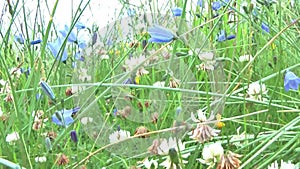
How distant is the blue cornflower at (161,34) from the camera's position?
2.20 feet

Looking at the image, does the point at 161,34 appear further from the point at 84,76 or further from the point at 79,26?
the point at 79,26

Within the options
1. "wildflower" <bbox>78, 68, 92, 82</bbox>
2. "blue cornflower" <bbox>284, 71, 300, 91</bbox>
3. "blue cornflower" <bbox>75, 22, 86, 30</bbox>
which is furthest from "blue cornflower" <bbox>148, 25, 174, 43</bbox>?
"blue cornflower" <bbox>75, 22, 86, 30</bbox>

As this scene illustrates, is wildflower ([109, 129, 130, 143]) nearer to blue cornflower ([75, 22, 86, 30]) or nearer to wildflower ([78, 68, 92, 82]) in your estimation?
wildflower ([78, 68, 92, 82])

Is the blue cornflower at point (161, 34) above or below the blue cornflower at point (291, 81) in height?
above

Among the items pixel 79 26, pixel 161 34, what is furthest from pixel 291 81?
pixel 79 26

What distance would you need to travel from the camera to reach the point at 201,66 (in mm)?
809

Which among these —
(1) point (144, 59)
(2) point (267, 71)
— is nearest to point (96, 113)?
(1) point (144, 59)

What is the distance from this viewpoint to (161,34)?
0.68 m

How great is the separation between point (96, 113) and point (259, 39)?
2.89 ft

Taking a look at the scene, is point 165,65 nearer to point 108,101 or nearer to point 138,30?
point 138,30

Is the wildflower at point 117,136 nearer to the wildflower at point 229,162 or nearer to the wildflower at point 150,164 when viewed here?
the wildflower at point 150,164

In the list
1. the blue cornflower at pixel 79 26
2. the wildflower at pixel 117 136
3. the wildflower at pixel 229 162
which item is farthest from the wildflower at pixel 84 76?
the blue cornflower at pixel 79 26

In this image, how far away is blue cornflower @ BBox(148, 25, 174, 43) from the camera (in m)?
0.67

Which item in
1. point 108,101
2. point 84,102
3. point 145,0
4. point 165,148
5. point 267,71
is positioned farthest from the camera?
point 145,0
